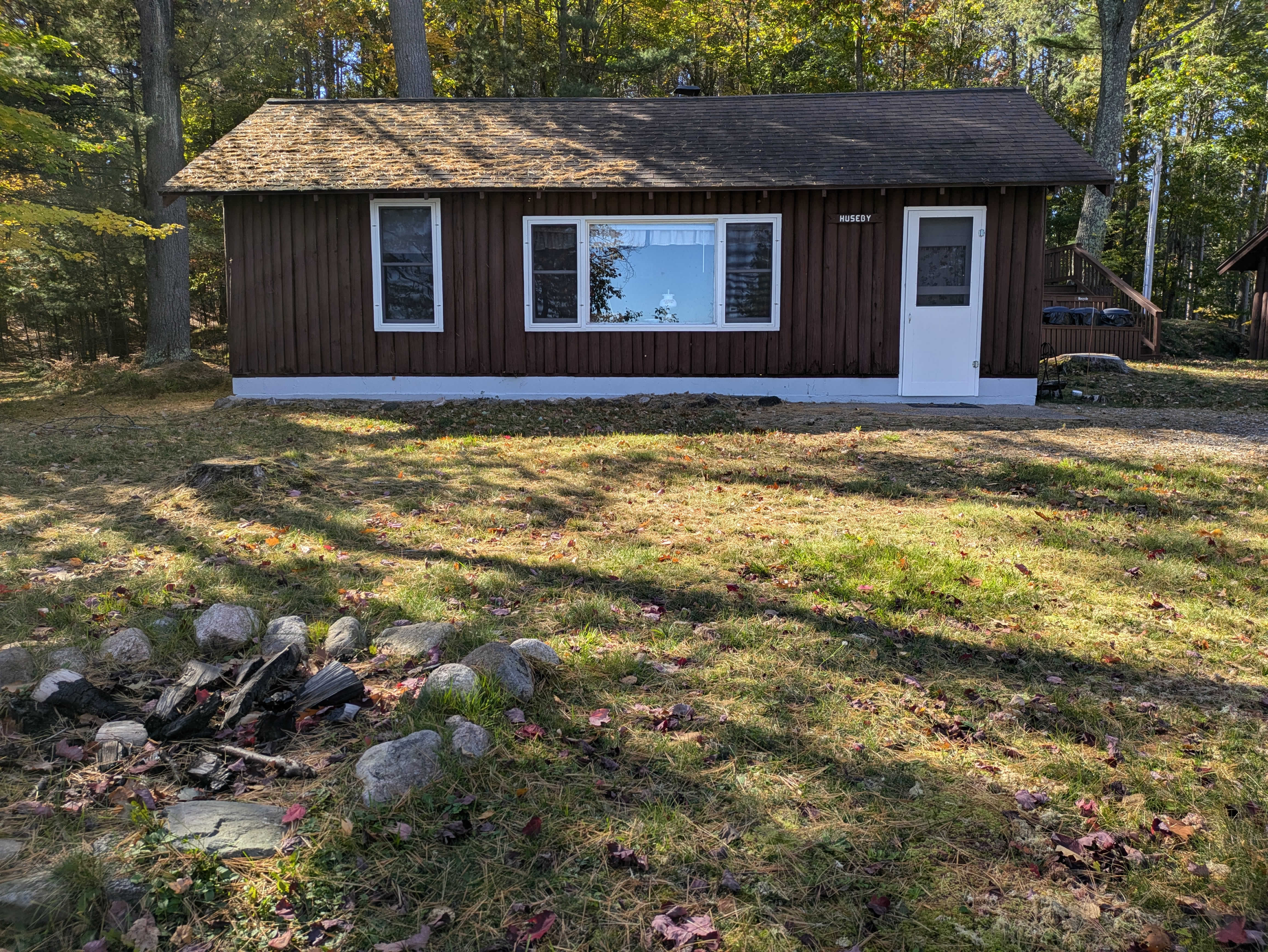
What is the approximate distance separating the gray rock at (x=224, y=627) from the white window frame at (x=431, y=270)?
28.4 feet

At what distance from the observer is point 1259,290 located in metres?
22.7

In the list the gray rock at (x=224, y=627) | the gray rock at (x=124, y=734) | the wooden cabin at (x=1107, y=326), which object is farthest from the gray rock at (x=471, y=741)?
the wooden cabin at (x=1107, y=326)

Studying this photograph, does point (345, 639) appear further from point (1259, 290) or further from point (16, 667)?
point (1259, 290)

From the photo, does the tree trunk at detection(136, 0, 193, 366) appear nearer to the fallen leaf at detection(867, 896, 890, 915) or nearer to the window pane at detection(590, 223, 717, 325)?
the window pane at detection(590, 223, 717, 325)

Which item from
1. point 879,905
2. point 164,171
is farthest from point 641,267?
point 164,171

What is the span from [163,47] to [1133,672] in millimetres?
19307

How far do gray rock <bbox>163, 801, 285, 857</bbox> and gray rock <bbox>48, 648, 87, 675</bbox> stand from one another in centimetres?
131

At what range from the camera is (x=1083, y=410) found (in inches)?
432

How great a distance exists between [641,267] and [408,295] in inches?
130

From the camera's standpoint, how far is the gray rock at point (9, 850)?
222cm

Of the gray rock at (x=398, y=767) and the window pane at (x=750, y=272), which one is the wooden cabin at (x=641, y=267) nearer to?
the window pane at (x=750, y=272)

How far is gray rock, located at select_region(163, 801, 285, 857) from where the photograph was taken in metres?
2.34

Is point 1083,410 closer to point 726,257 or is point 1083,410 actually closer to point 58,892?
point 726,257

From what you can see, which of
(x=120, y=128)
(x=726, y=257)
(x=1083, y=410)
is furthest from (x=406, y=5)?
(x=1083, y=410)
